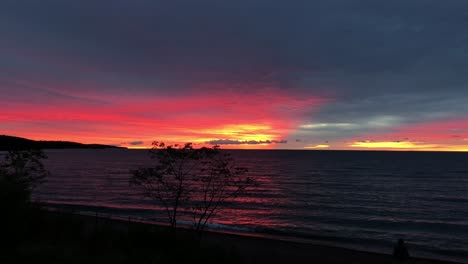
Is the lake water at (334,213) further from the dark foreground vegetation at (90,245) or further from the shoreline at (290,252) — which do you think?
the dark foreground vegetation at (90,245)

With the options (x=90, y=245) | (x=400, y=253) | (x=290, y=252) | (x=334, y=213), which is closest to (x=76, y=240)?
(x=90, y=245)

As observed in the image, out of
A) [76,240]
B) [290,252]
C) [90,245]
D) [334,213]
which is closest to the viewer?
[90,245]

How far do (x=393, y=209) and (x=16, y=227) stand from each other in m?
40.7

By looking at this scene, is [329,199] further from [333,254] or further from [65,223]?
[65,223]

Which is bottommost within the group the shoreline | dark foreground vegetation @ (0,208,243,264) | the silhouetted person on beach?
the shoreline

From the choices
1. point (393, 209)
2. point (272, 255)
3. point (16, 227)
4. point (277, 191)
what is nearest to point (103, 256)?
point (16, 227)

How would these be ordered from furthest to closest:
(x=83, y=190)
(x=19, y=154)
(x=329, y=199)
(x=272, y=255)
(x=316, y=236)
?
(x=83, y=190)
(x=329, y=199)
(x=316, y=236)
(x=272, y=255)
(x=19, y=154)

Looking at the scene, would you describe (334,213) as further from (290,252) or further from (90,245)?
(90,245)

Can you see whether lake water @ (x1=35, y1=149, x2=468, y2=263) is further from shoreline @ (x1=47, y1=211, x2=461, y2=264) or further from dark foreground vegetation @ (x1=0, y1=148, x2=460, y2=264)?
dark foreground vegetation @ (x1=0, y1=148, x2=460, y2=264)

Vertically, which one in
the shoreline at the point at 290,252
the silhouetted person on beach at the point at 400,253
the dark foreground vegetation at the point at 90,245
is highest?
the dark foreground vegetation at the point at 90,245

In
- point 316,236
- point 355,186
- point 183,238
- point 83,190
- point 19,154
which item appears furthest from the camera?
point 355,186

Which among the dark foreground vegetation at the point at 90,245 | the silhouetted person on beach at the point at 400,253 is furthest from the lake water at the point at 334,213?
the dark foreground vegetation at the point at 90,245

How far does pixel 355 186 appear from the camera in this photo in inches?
2458

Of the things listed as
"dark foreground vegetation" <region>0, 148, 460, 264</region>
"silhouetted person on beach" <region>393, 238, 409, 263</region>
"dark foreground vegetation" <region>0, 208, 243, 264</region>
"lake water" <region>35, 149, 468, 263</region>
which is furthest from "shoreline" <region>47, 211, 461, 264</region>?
"dark foreground vegetation" <region>0, 208, 243, 264</region>
